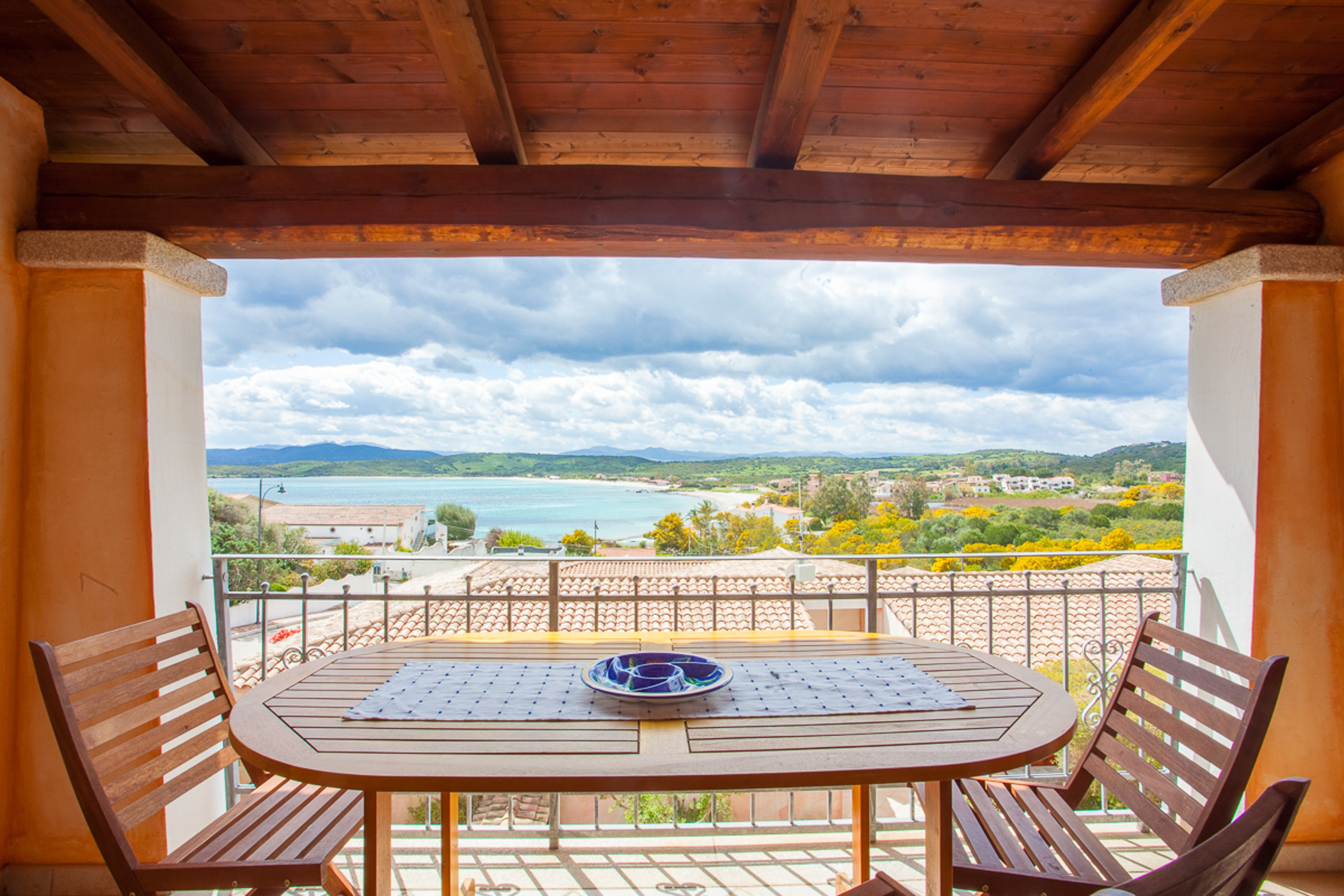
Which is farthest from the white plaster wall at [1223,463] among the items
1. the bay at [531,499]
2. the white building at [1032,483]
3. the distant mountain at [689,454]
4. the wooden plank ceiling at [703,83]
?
the bay at [531,499]

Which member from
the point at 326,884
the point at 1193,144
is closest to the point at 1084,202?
the point at 1193,144

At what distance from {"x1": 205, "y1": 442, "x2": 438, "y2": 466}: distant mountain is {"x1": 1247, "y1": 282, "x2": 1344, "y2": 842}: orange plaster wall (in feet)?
32.7

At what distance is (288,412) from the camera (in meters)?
17.0

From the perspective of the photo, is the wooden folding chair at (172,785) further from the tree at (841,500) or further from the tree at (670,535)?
the tree at (670,535)

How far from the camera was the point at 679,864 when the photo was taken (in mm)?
2242

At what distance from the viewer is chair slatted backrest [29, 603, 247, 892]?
1.27 meters

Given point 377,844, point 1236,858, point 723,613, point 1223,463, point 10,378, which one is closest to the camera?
point 1236,858

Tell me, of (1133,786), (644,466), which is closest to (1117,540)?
(1133,786)

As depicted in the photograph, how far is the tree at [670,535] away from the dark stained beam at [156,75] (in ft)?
43.0

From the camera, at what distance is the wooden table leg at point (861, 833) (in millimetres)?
1670

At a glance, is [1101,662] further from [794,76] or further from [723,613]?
[723,613]

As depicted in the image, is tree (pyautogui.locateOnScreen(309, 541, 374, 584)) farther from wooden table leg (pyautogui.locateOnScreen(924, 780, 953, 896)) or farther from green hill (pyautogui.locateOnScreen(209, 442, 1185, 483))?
wooden table leg (pyautogui.locateOnScreen(924, 780, 953, 896))

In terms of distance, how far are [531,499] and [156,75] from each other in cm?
1153

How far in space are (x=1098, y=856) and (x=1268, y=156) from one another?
8.45ft
